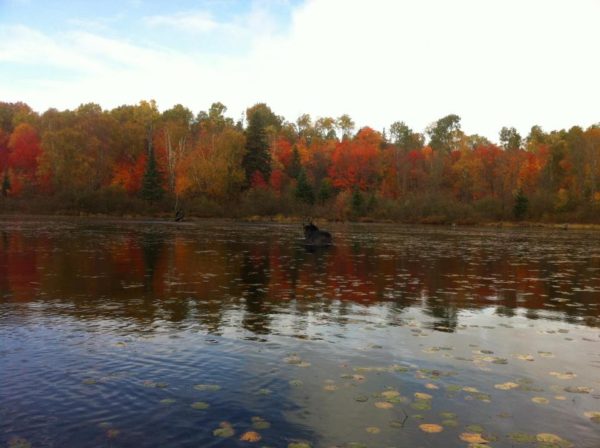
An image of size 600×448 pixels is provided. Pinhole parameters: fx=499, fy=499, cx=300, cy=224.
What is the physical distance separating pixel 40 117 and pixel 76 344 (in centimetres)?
11254

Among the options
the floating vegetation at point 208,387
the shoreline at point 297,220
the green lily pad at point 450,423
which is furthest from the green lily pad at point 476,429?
the shoreline at point 297,220

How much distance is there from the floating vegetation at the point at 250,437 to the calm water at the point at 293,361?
3 cm

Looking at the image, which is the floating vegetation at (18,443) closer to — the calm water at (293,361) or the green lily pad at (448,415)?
the calm water at (293,361)

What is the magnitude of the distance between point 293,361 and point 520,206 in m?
78.3

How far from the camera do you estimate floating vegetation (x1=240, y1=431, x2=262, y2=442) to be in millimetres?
5789

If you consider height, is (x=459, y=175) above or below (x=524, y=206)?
above

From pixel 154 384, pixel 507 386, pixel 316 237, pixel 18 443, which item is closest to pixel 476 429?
pixel 507 386

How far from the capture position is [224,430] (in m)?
6.02

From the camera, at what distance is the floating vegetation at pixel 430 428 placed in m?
6.12

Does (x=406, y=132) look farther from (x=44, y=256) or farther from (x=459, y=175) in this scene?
(x=44, y=256)

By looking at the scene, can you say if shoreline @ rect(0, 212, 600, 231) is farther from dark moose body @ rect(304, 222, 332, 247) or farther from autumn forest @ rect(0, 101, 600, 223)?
dark moose body @ rect(304, 222, 332, 247)

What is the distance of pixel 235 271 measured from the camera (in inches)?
805

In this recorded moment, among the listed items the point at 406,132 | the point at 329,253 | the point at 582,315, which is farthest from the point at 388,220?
the point at 582,315

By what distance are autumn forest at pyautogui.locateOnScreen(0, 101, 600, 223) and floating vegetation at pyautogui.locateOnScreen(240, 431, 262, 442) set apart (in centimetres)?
7673
